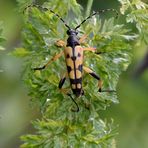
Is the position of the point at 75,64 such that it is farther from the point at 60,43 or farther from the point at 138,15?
the point at 138,15

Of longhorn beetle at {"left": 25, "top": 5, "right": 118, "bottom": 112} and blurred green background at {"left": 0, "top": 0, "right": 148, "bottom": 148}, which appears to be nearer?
longhorn beetle at {"left": 25, "top": 5, "right": 118, "bottom": 112}

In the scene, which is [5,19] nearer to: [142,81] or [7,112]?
[7,112]

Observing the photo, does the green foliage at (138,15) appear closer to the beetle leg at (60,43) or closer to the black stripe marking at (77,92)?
→ the beetle leg at (60,43)

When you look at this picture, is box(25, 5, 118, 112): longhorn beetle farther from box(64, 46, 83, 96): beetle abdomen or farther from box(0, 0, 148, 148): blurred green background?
box(0, 0, 148, 148): blurred green background

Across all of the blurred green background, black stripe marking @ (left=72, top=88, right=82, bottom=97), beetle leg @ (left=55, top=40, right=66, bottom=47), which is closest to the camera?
black stripe marking @ (left=72, top=88, right=82, bottom=97)

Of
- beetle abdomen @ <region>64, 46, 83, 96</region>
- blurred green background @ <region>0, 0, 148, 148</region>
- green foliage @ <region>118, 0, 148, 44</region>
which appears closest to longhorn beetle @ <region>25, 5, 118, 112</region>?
beetle abdomen @ <region>64, 46, 83, 96</region>

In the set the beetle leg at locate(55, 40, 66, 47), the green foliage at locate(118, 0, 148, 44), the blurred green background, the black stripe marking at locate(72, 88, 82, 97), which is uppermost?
the green foliage at locate(118, 0, 148, 44)

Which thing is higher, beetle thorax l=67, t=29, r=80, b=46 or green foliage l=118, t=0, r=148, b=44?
green foliage l=118, t=0, r=148, b=44
